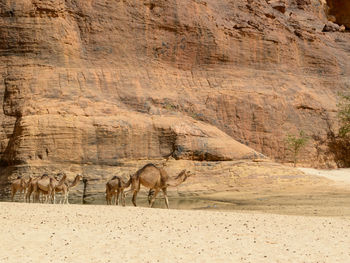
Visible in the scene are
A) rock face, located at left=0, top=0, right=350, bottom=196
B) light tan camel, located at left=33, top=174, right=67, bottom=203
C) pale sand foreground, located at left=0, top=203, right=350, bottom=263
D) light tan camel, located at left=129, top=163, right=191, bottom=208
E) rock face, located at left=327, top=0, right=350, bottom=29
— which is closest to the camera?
pale sand foreground, located at left=0, top=203, right=350, bottom=263

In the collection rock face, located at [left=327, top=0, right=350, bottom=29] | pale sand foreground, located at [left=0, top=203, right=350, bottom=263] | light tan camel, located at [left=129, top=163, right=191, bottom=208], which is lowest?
pale sand foreground, located at [left=0, top=203, right=350, bottom=263]

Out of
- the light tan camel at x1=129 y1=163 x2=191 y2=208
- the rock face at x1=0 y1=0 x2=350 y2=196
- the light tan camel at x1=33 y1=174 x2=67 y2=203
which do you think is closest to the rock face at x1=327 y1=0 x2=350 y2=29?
the rock face at x1=0 y1=0 x2=350 y2=196

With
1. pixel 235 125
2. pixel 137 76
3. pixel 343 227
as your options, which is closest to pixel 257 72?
pixel 235 125

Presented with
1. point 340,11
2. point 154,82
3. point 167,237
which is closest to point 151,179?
point 167,237

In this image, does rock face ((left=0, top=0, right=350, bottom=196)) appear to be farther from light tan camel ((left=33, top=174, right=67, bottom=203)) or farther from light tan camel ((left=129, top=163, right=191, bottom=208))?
light tan camel ((left=129, top=163, right=191, bottom=208))

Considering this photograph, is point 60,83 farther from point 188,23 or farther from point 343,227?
point 343,227

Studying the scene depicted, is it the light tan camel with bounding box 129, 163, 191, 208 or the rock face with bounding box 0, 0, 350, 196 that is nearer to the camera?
the light tan camel with bounding box 129, 163, 191, 208

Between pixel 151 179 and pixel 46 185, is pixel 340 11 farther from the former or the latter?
pixel 46 185

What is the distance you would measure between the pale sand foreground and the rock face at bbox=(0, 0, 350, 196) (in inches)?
554

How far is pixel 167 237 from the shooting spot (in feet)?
31.2

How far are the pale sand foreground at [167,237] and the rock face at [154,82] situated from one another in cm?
1406

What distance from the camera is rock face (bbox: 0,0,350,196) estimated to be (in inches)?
1068

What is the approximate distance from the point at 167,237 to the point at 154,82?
23.6m

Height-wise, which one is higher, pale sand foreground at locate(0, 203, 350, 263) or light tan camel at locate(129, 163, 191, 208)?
light tan camel at locate(129, 163, 191, 208)
